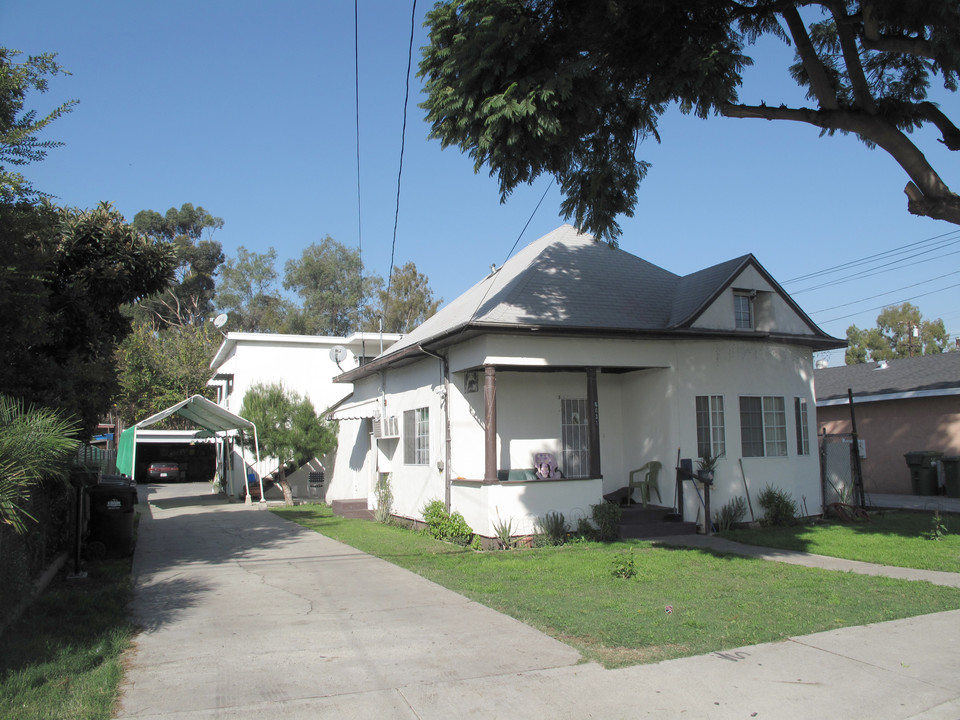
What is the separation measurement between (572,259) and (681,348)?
3346 mm

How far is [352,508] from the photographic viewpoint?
18.6m

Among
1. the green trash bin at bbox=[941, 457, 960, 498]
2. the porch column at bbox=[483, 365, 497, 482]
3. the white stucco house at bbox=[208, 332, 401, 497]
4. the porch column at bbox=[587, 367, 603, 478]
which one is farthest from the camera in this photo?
the white stucco house at bbox=[208, 332, 401, 497]

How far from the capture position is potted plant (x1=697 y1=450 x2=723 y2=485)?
12.8 metres

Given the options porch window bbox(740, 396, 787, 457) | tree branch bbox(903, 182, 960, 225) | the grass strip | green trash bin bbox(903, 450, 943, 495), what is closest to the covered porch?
porch window bbox(740, 396, 787, 457)

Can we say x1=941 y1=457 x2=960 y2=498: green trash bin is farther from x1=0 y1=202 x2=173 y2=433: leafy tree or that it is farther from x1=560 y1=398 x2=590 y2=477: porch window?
x1=0 y1=202 x2=173 y2=433: leafy tree

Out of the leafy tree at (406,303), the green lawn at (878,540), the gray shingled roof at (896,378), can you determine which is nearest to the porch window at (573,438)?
the green lawn at (878,540)

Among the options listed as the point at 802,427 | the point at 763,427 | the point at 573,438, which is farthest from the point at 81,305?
the point at 802,427

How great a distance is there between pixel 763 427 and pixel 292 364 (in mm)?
17381

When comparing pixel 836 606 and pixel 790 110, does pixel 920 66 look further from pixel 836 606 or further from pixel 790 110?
pixel 836 606

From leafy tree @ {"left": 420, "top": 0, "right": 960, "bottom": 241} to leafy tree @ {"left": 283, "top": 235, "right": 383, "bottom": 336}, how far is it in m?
39.5

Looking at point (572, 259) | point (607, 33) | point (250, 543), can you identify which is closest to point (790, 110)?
point (607, 33)

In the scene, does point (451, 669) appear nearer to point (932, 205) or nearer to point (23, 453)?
point (23, 453)

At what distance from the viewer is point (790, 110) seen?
9969 mm

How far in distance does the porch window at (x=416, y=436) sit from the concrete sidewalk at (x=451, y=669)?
6496 millimetres
